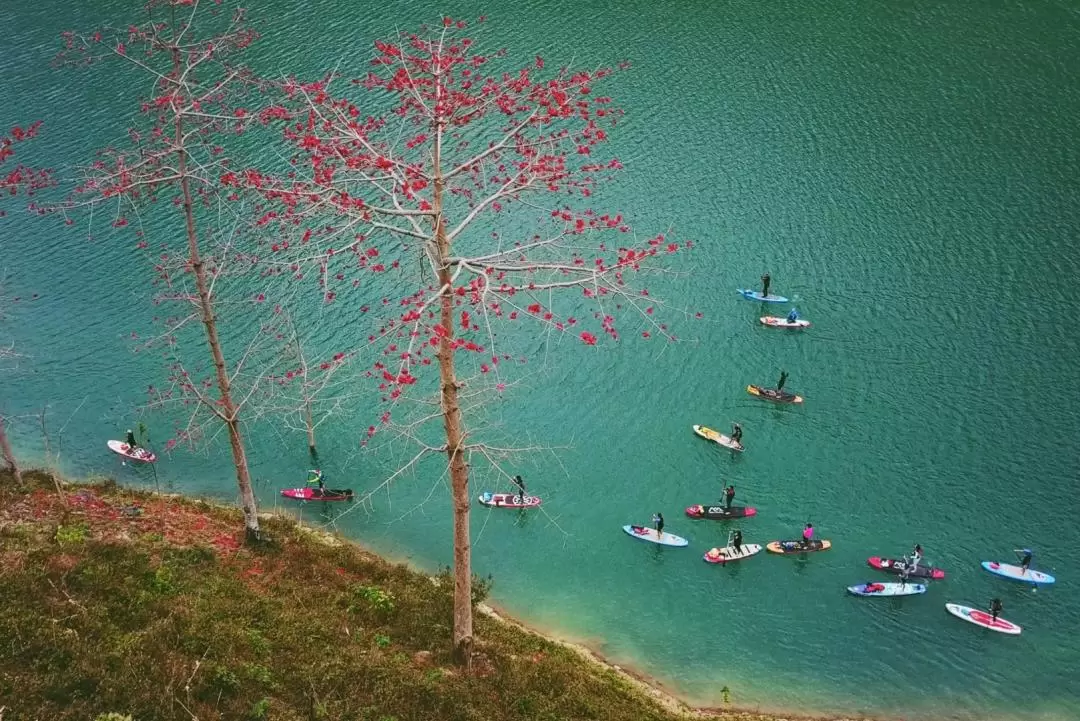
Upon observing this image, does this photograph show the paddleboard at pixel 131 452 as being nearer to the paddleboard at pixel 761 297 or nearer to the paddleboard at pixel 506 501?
the paddleboard at pixel 506 501

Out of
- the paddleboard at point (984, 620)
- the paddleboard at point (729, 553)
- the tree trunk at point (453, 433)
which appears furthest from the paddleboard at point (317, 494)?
the paddleboard at point (984, 620)

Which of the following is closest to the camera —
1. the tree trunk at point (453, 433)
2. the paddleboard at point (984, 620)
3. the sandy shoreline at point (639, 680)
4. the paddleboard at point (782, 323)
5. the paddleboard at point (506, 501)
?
the tree trunk at point (453, 433)

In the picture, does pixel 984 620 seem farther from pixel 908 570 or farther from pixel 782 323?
pixel 782 323

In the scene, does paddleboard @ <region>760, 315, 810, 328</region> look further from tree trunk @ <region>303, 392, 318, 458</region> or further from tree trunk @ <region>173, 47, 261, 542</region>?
tree trunk @ <region>173, 47, 261, 542</region>

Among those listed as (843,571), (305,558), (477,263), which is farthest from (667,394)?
(477,263)

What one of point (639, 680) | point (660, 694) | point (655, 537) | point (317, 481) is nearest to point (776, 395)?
point (655, 537)
